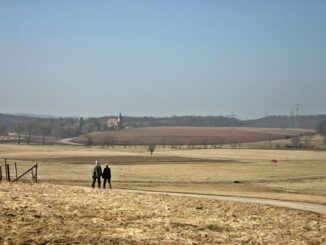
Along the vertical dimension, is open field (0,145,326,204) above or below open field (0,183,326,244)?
below

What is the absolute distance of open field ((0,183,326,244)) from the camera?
1659 cm

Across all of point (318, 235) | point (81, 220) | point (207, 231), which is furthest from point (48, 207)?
point (318, 235)

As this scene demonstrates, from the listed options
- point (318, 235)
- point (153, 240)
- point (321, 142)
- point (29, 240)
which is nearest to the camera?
point (29, 240)

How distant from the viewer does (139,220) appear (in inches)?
773

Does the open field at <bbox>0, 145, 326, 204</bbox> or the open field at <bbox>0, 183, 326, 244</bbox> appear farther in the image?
the open field at <bbox>0, 145, 326, 204</bbox>

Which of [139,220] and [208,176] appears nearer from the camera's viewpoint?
[139,220]

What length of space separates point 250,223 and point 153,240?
18.6 ft

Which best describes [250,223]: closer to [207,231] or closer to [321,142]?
[207,231]

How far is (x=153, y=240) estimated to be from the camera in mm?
16578

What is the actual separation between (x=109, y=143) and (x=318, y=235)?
177m

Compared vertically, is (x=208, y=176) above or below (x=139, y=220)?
below

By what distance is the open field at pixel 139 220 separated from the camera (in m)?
16.6

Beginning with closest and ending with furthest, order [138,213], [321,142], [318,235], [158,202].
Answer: [318,235] < [138,213] < [158,202] < [321,142]

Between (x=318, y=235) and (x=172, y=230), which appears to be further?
(x=318, y=235)
